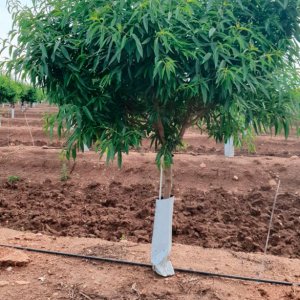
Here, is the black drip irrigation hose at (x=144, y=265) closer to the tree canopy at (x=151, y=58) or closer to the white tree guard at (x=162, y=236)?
the white tree guard at (x=162, y=236)

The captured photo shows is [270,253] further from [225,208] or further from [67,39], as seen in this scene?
[67,39]

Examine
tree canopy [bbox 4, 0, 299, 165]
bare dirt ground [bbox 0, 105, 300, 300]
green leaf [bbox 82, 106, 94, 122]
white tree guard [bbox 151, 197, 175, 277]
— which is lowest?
bare dirt ground [bbox 0, 105, 300, 300]

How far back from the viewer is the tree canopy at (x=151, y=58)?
8.64ft

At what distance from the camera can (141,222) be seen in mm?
6285

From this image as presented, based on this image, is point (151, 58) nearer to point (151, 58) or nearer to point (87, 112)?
point (151, 58)

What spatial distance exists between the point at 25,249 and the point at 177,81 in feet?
9.41

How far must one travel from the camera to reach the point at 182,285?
3736mm

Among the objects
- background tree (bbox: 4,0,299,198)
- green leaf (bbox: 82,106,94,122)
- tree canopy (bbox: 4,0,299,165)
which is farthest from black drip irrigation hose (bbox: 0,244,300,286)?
green leaf (bbox: 82,106,94,122)

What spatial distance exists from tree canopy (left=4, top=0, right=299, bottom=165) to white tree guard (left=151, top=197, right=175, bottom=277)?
91cm

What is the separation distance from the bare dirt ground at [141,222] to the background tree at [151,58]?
144cm

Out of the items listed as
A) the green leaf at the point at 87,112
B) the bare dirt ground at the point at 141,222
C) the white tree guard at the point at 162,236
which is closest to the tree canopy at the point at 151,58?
the green leaf at the point at 87,112

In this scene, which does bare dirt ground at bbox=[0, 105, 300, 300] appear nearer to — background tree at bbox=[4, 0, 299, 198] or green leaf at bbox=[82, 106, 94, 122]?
background tree at bbox=[4, 0, 299, 198]

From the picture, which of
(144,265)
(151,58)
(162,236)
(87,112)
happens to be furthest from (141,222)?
(151,58)

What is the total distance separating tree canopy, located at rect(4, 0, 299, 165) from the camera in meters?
2.63
